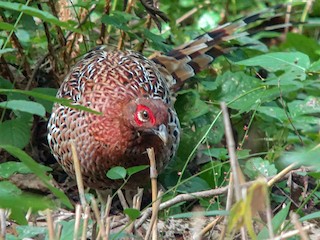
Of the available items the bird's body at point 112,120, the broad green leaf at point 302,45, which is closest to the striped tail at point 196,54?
the bird's body at point 112,120

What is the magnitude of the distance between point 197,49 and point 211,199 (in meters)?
1.38

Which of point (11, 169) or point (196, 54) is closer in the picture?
point (11, 169)

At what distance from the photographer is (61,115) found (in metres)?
4.61

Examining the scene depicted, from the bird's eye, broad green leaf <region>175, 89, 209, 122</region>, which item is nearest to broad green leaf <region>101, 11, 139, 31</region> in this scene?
broad green leaf <region>175, 89, 209, 122</region>

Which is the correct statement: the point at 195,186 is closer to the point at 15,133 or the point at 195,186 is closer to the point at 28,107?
the point at 15,133

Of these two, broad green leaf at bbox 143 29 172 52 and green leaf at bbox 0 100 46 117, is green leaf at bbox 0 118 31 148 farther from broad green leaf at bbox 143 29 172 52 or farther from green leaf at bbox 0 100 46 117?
green leaf at bbox 0 100 46 117

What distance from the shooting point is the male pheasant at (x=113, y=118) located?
4.38m

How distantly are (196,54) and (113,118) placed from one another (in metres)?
1.12

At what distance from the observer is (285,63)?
4047 mm

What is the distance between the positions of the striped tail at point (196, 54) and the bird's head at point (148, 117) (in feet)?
2.86

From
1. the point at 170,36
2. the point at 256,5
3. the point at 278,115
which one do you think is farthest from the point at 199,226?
the point at 256,5

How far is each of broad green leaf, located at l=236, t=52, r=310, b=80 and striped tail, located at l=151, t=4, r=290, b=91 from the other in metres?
1.18

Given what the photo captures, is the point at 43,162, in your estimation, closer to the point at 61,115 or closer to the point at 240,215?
the point at 61,115

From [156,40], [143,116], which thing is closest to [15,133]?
[143,116]
